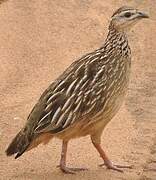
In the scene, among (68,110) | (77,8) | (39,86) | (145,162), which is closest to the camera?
(68,110)

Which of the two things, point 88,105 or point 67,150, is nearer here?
point 88,105

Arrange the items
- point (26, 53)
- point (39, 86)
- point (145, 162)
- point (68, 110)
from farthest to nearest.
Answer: point (26, 53)
point (39, 86)
point (145, 162)
point (68, 110)

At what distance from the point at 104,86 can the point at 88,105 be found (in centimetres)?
27

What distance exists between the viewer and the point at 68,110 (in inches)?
338

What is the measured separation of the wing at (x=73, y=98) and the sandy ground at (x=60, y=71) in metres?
0.65

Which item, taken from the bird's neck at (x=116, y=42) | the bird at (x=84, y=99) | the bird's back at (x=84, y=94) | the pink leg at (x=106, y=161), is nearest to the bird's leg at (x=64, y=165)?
the bird at (x=84, y=99)

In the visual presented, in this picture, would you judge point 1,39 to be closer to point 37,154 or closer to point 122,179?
point 37,154

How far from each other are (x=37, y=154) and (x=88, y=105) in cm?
116

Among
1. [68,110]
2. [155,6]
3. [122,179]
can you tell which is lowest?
[122,179]

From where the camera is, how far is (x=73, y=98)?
8.64 m

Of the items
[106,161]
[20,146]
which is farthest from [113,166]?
[20,146]

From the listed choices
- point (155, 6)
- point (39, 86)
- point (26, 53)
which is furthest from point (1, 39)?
point (155, 6)

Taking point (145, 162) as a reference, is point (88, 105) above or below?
above

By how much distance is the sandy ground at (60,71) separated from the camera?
917 cm
